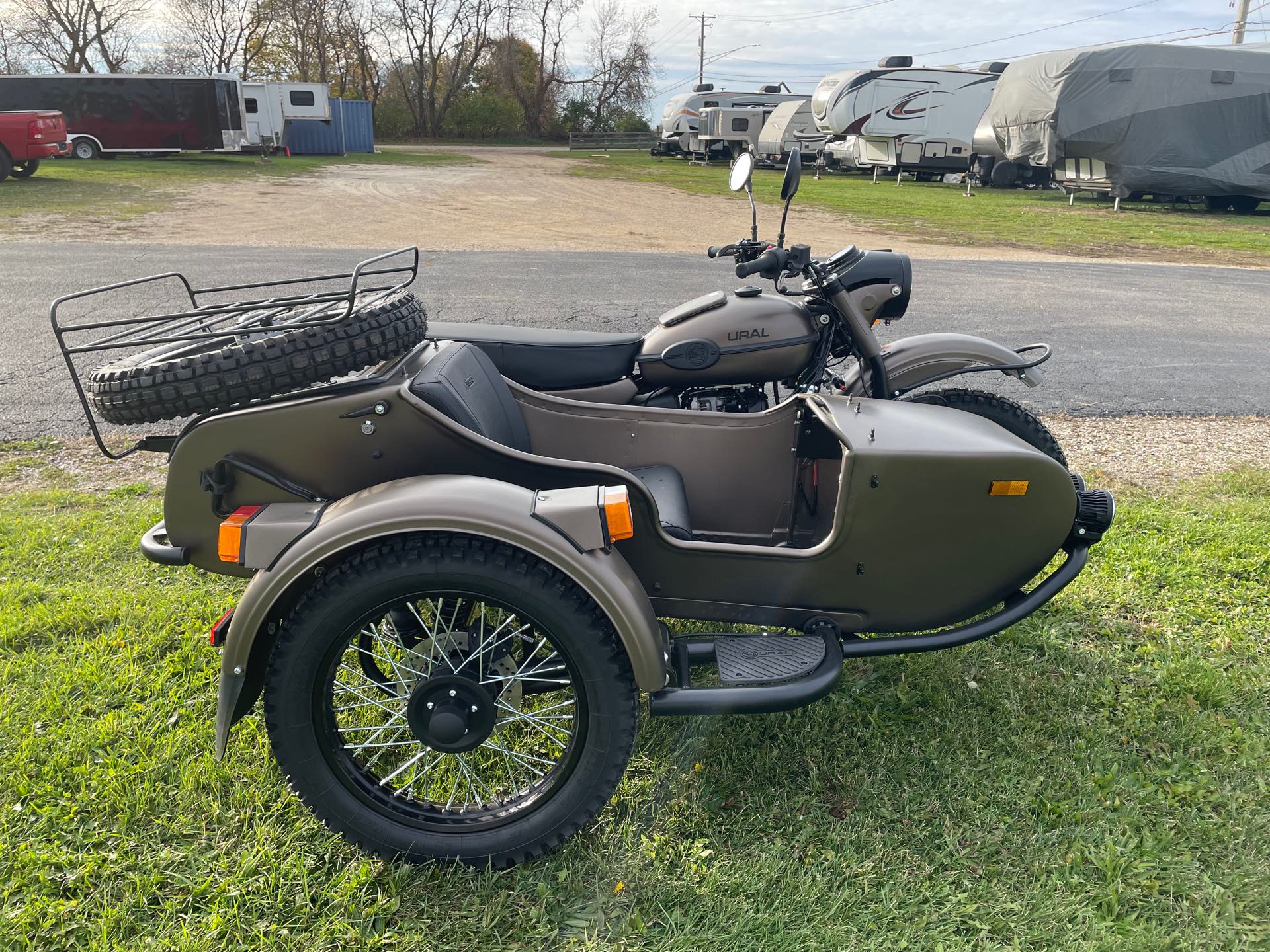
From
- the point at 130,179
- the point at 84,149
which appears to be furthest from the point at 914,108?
the point at 84,149

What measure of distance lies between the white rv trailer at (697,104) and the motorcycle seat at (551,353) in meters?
33.7

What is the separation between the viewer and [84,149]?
1004 inches

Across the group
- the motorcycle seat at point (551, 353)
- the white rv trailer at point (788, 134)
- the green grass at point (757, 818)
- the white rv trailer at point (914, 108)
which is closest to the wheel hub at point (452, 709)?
the green grass at point (757, 818)

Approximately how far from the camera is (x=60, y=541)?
370 centimetres

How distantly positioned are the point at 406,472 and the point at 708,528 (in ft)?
3.90

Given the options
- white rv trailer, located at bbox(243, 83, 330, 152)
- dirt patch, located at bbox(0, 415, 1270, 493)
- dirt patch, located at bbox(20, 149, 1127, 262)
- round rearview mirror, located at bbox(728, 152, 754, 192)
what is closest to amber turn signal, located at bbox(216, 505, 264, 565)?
round rearview mirror, located at bbox(728, 152, 754, 192)

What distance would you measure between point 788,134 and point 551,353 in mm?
29114

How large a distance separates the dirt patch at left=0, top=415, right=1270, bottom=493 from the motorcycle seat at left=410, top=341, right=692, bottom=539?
261 centimetres

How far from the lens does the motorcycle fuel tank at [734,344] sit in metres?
3.60

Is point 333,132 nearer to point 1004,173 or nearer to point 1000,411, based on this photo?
point 1004,173

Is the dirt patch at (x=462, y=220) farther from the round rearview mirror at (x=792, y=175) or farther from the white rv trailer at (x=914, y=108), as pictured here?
the round rearview mirror at (x=792, y=175)

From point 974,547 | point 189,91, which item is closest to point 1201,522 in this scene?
point 974,547

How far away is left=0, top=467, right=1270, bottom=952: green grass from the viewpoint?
6.74ft

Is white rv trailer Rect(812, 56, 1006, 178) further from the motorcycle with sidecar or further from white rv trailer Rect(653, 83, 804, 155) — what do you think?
the motorcycle with sidecar
